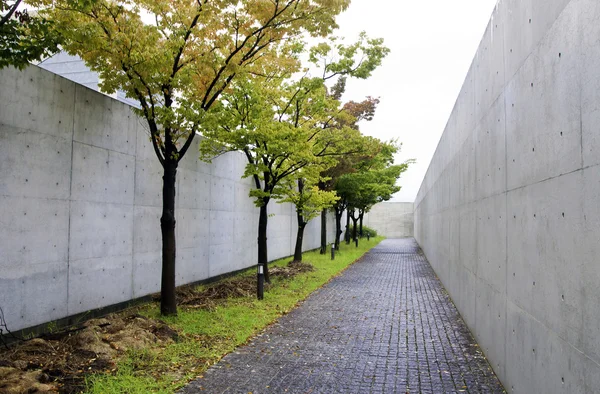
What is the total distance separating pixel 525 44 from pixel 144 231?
7.77 m

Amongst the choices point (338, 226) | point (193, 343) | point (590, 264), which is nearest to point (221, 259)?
point (193, 343)

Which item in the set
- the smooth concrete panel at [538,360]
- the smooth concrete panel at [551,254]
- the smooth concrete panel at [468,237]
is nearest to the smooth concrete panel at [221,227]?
the smooth concrete panel at [468,237]

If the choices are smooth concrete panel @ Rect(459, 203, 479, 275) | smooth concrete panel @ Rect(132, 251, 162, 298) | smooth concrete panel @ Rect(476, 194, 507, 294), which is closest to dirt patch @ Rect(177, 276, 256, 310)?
smooth concrete panel @ Rect(132, 251, 162, 298)

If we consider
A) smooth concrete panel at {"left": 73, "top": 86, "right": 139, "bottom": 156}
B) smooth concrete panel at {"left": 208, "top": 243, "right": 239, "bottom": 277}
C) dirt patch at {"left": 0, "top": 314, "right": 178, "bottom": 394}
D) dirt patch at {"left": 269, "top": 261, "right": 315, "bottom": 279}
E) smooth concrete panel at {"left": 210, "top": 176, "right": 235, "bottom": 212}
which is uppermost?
smooth concrete panel at {"left": 73, "top": 86, "right": 139, "bottom": 156}

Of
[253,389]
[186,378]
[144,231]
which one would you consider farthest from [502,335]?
[144,231]

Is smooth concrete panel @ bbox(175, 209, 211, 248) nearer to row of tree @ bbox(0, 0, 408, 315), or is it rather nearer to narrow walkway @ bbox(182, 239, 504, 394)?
row of tree @ bbox(0, 0, 408, 315)

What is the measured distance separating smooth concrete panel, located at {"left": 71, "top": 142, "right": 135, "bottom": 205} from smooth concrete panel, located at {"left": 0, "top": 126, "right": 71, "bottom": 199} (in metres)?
0.23

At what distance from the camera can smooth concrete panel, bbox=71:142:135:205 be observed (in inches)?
296

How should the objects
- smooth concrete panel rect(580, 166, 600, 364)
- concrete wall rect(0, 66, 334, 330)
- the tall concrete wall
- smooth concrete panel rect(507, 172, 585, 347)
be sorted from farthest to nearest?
concrete wall rect(0, 66, 334, 330) < smooth concrete panel rect(507, 172, 585, 347) < the tall concrete wall < smooth concrete panel rect(580, 166, 600, 364)

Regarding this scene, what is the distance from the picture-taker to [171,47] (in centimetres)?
747

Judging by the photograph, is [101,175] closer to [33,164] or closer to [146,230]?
[33,164]

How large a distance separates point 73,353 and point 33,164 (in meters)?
2.83

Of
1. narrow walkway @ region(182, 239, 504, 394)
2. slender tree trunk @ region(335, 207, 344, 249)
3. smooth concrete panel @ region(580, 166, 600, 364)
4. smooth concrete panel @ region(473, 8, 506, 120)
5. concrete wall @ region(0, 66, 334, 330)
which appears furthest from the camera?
slender tree trunk @ region(335, 207, 344, 249)

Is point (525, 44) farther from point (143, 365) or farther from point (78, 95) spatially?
point (78, 95)
